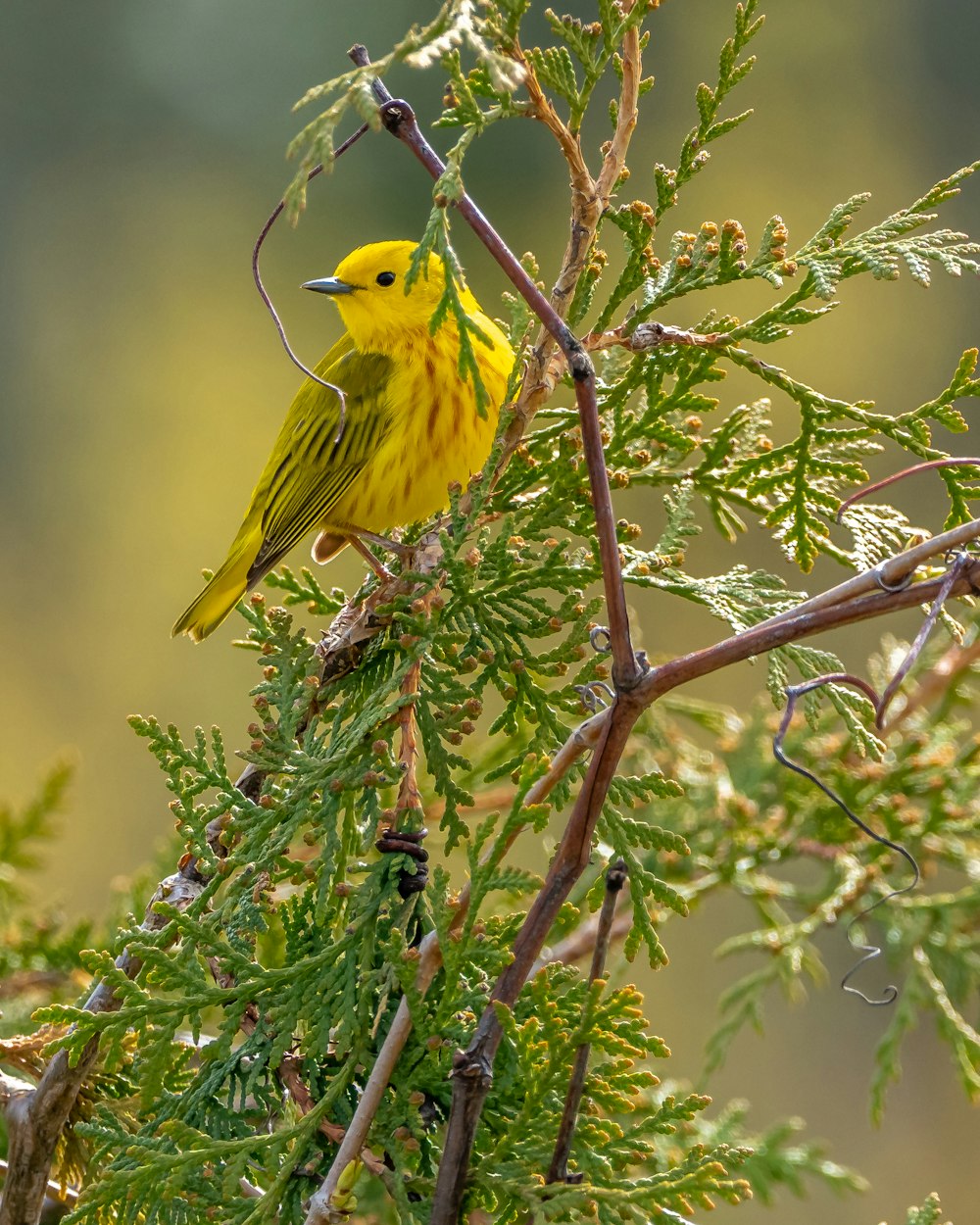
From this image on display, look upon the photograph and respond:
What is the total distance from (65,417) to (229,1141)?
13101 millimetres

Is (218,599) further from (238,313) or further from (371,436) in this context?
(238,313)

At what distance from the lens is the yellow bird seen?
273cm

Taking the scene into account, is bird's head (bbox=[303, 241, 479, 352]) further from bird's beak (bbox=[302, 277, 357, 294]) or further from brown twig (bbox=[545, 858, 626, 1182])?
brown twig (bbox=[545, 858, 626, 1182])

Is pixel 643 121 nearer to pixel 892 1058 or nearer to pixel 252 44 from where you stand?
pixel 252 44

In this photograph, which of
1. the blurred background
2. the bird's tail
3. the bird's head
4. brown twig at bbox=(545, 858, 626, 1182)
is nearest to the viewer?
brown twig at bbox=(545, 858, 626, 1182)

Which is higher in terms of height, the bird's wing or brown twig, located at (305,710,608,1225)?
the bird's wing

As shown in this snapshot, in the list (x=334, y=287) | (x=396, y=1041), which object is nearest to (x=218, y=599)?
(x=334, y=287)

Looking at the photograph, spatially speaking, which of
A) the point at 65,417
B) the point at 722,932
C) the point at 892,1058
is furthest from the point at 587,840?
the point at 65,417

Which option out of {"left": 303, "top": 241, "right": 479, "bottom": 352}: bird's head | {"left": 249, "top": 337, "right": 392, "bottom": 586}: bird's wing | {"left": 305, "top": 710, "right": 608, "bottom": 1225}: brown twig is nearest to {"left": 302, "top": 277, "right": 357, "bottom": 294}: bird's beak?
{"left": 303, "top": 241, "right": 479, "bottom": 352}: bird's head

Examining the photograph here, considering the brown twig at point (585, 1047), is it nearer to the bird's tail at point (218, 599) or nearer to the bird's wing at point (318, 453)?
the bird's wing at point (318, 453)

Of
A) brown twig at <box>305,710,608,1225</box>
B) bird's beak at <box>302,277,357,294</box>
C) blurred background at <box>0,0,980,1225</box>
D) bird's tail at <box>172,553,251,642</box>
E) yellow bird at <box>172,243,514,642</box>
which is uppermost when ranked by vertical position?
blurred background at <box>0,0,980,1225</box>

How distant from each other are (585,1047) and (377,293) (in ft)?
8.33

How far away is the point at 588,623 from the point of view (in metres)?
1.46

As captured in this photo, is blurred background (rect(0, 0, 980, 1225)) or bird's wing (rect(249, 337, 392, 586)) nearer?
bird's wing (rect(249, 337, 392, 586))
